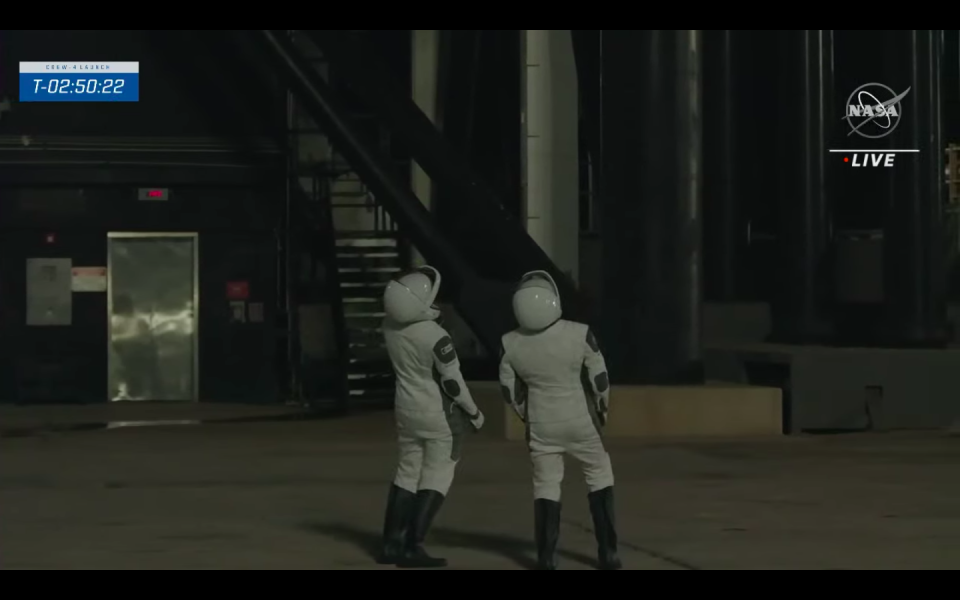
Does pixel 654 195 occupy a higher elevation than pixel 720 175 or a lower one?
lower

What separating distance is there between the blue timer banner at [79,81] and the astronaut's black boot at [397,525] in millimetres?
14114

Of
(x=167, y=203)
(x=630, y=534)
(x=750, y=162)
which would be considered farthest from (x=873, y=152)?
(x=630, y=534)

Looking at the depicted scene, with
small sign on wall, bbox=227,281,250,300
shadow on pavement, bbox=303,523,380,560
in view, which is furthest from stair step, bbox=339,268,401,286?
shadow on pavement, bbox=303,523,380,560

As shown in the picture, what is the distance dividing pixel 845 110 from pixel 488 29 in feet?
16.8

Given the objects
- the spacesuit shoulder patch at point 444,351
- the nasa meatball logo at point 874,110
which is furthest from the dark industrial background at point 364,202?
the spacesuit shoulder patch at point 444,351

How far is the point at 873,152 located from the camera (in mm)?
24719

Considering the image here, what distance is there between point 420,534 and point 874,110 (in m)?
15.0

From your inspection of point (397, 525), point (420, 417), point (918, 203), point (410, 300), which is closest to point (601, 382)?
point (420, 417)

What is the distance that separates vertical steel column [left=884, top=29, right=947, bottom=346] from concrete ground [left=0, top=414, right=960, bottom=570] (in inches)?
144

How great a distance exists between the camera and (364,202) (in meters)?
25.4

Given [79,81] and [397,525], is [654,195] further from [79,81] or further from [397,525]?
[397,525]

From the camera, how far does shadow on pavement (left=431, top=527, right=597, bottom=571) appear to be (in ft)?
36.7

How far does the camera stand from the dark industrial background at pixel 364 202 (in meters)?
22.3
